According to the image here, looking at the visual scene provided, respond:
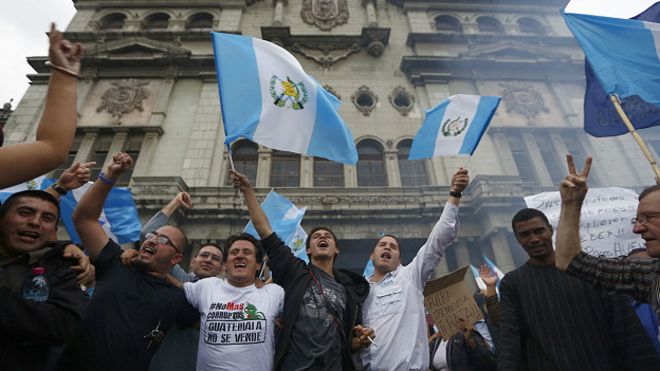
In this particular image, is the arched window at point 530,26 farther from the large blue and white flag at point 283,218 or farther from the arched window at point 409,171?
the large blue and white flag at point 283,218

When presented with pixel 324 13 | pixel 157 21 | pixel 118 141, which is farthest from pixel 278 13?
pixel 118 141

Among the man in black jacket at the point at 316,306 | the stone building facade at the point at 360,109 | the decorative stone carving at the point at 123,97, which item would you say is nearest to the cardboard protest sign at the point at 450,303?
the man in black jacket at the point at 316,306

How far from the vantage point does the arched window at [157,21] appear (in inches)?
661

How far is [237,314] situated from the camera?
8.07ft

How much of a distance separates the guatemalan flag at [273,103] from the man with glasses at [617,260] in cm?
256

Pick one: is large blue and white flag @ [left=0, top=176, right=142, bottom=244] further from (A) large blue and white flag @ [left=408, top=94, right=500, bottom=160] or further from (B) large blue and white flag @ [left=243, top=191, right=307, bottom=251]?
(A) large blue and white flag @ [left=408, top=94, right=500, bottom=160]

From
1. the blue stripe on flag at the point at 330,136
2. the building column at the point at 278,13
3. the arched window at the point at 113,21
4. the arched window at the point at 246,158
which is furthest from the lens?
the arched window at the point at 113,21

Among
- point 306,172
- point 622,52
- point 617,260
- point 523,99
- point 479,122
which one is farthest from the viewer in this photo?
point 523,99

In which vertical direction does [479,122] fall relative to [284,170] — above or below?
below

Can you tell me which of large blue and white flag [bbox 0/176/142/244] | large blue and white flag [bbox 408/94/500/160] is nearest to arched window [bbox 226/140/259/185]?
large blue and white flag [bbox 0/176/142/244]

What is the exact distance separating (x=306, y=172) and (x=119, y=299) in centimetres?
1003

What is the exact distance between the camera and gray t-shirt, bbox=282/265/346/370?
2180mm

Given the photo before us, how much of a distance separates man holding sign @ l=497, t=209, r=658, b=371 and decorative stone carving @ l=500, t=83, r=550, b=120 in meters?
13.6

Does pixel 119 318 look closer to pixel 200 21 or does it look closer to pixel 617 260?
pixel 617 260
